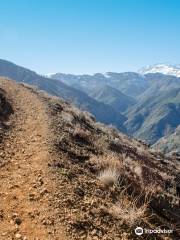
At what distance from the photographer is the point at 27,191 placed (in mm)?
9188

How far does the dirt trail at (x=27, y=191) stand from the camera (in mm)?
7207

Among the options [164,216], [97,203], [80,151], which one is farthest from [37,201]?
[80,151]

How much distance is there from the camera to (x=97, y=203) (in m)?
8.84

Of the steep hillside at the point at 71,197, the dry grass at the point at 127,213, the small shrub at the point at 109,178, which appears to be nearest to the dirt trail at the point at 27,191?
the steep hillside at the point at 71,197

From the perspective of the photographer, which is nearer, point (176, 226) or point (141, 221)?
point (141, 221)

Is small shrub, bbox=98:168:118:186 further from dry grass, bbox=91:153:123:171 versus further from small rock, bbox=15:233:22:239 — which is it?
small rock, bbox=15:233:22:239

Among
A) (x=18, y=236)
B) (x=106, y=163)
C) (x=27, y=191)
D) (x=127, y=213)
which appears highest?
(x=106, y=163)

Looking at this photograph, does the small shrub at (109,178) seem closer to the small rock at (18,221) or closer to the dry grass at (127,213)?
Answer: the dry grass at (127,213)

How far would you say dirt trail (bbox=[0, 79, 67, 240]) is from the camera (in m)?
7.21

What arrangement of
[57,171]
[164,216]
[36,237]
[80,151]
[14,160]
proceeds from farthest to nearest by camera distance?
[80,151] → [14,160] → [57,171] → [164,216] → [36,237]

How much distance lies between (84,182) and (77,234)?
2.97 m

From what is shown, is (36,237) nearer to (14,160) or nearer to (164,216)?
(164,216)

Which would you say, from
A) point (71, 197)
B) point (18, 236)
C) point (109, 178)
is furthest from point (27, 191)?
point (109, 178)

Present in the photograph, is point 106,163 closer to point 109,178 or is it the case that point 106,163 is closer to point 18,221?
point 109,178
